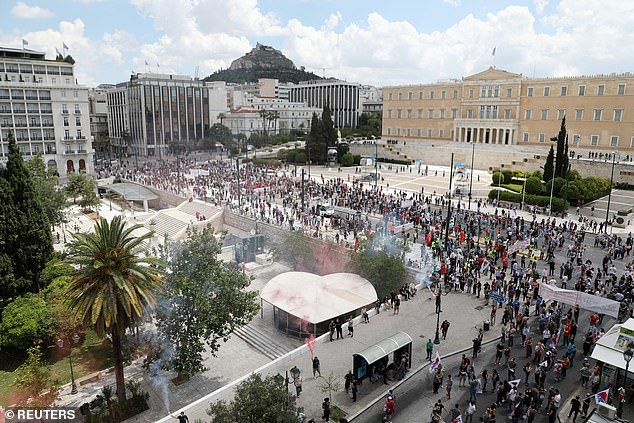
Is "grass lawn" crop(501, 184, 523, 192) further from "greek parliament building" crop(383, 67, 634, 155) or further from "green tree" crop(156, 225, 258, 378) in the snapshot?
"green tree" crop(156, 225, 258, 378)

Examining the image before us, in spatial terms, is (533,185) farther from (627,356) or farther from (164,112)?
(164,112)

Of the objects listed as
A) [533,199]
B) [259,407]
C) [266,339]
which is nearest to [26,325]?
[266,339]

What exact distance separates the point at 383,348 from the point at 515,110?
60.8 metres

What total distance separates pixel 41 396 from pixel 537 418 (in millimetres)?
16682

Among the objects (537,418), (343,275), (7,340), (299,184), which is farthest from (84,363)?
(299,184)

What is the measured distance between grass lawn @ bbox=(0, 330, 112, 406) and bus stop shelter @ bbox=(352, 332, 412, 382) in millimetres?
12251

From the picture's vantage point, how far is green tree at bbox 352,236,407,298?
23.9m

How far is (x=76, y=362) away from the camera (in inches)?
847

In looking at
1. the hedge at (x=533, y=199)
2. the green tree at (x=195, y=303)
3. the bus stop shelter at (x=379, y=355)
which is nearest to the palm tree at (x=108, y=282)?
the green tree at (x=195, y=303)

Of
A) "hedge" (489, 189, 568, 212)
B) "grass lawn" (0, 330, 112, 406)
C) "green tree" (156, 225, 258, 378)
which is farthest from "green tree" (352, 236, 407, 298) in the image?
"hedge" (489, 189, 568, 212)

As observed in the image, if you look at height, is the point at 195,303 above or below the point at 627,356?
below

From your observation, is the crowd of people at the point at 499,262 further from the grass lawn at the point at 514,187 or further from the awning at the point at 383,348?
the grass lawn at the point at 514,187

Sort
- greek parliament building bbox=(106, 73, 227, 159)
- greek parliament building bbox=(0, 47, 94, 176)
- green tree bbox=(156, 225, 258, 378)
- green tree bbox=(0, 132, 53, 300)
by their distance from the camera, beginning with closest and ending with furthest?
green tree bbox=(156, 225, 258, 378) < green tree bbox=(0, 132, 53, 300) < greek parliament building bbox=(0, 47, 94, 176) < greek parliament building bbox=(106, 73, 227, 159)

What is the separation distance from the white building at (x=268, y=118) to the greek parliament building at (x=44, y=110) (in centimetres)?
4005
